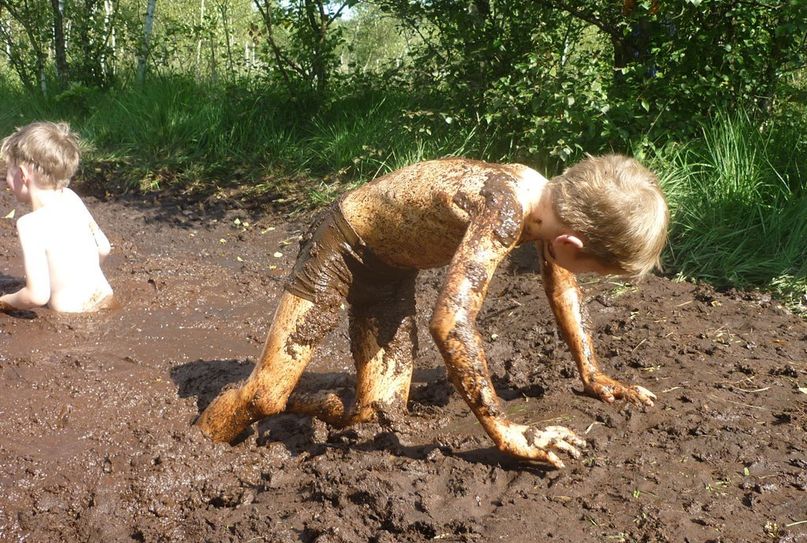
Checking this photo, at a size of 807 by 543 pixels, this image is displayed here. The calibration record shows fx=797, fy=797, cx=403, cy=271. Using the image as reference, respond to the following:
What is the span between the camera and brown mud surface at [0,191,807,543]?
100 inches

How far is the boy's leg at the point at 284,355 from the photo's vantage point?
10.3 feet

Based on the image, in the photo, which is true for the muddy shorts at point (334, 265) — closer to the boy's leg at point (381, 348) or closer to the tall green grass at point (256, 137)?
the boy's leg at point (381, 348)

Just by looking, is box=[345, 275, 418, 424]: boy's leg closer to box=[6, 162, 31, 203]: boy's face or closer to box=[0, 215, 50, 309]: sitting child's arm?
box=[0, 215, 50, 309]: sitting child's arm

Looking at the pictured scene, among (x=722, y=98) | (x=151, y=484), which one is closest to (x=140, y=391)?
(x=151, y=484)

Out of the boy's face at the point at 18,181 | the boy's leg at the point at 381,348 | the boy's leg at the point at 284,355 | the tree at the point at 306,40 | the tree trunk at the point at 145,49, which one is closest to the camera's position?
the boy's leg at the point at 284,355

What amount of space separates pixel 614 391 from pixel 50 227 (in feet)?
9.89

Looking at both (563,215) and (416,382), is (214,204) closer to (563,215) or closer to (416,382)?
(416,382)

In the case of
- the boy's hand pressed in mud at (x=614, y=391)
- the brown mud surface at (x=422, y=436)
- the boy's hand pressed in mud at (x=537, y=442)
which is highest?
the boy's hand pressed in mud at (x=537, y=442)

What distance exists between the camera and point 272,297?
5.27 meters

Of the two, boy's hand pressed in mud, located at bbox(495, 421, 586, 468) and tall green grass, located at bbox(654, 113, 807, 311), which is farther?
tall green grass, located at bbox(654, 113, 807, 311)

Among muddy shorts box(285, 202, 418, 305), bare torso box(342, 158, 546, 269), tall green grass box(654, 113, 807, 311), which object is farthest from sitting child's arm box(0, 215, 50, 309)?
tall green grass box(654, 113, 807, 311)

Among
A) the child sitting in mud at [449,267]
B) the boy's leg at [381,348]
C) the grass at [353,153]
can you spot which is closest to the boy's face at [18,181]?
the child sitting in mud at [449,267]

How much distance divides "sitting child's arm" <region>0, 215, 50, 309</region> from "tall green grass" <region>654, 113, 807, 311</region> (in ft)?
12.0

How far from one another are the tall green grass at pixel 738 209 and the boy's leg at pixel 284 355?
2.67 metres
